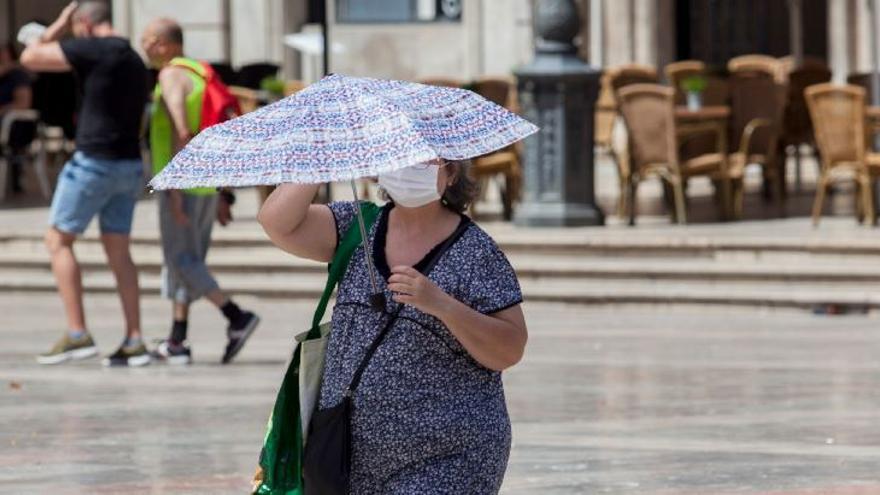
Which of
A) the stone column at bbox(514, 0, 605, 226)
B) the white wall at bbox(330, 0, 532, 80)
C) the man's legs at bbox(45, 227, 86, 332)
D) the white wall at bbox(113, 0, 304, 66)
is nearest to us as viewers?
the man's legs at bbox(45, 227, 86, 332)

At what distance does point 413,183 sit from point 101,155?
673 cm

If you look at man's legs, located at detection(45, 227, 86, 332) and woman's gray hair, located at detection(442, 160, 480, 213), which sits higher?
woman's gray hair, located at detection(442, 160, 480, 213)

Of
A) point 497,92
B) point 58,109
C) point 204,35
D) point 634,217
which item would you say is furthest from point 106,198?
point 204,35

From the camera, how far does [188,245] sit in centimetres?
1180

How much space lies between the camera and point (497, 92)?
19.6 meters

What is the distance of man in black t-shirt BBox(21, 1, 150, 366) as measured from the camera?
38.3 ft

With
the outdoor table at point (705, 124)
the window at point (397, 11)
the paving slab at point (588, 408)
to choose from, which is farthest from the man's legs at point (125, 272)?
the window at point (397, 11)

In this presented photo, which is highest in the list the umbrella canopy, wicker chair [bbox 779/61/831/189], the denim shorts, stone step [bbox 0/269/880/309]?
the umbrella canopy

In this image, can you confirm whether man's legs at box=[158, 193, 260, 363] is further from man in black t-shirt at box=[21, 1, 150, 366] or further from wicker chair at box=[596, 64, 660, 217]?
wicker chair at box=[596, 64, 660, 217]

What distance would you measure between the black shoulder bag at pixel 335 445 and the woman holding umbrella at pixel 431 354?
1 centimetres

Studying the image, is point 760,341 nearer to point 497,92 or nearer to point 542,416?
point 542,416

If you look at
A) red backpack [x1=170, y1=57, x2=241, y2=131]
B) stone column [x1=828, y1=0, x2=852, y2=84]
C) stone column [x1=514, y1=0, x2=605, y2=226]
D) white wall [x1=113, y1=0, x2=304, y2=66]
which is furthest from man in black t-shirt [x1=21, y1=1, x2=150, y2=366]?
stone column [x1=828, y1=0, x2=852, y2=84]

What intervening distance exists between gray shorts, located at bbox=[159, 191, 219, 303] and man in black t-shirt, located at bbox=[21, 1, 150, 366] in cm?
A: 21

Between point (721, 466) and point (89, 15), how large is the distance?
469 cm
